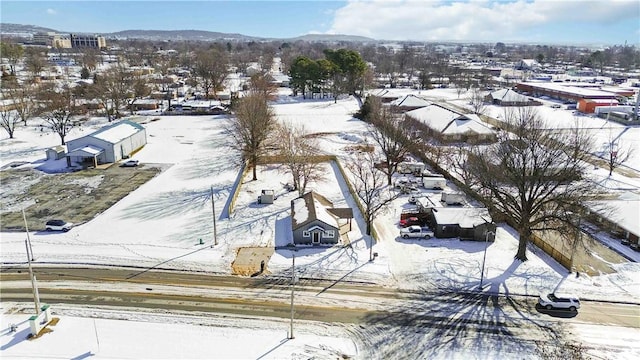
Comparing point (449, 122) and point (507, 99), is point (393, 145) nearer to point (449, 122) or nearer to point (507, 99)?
point (449, 122)

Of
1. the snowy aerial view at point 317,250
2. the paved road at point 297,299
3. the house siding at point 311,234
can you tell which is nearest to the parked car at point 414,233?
the snowy aerial view at point 317,250

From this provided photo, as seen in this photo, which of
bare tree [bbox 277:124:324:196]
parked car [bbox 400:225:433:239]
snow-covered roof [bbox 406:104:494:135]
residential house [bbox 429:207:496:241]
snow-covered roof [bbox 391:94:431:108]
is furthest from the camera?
snow-covered roof [bbox 391:94:431:108]

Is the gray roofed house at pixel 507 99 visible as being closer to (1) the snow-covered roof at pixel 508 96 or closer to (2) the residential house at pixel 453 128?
(1) the snow-covered roof at pixel 508 96

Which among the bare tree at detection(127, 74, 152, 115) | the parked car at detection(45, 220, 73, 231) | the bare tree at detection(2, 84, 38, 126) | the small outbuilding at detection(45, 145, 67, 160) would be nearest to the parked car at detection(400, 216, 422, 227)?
the parked car at detection(45, 220, 73, 231)

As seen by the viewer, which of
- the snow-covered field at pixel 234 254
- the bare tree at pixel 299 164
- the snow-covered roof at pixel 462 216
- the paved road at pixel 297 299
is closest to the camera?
the snow-covered field at pixel 234 254

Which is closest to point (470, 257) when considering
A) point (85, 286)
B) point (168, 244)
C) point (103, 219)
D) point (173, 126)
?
point (168, 244)

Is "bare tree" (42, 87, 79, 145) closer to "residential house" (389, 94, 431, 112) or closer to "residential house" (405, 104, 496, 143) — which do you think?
"residential house" (405, 104, 496, 143)
